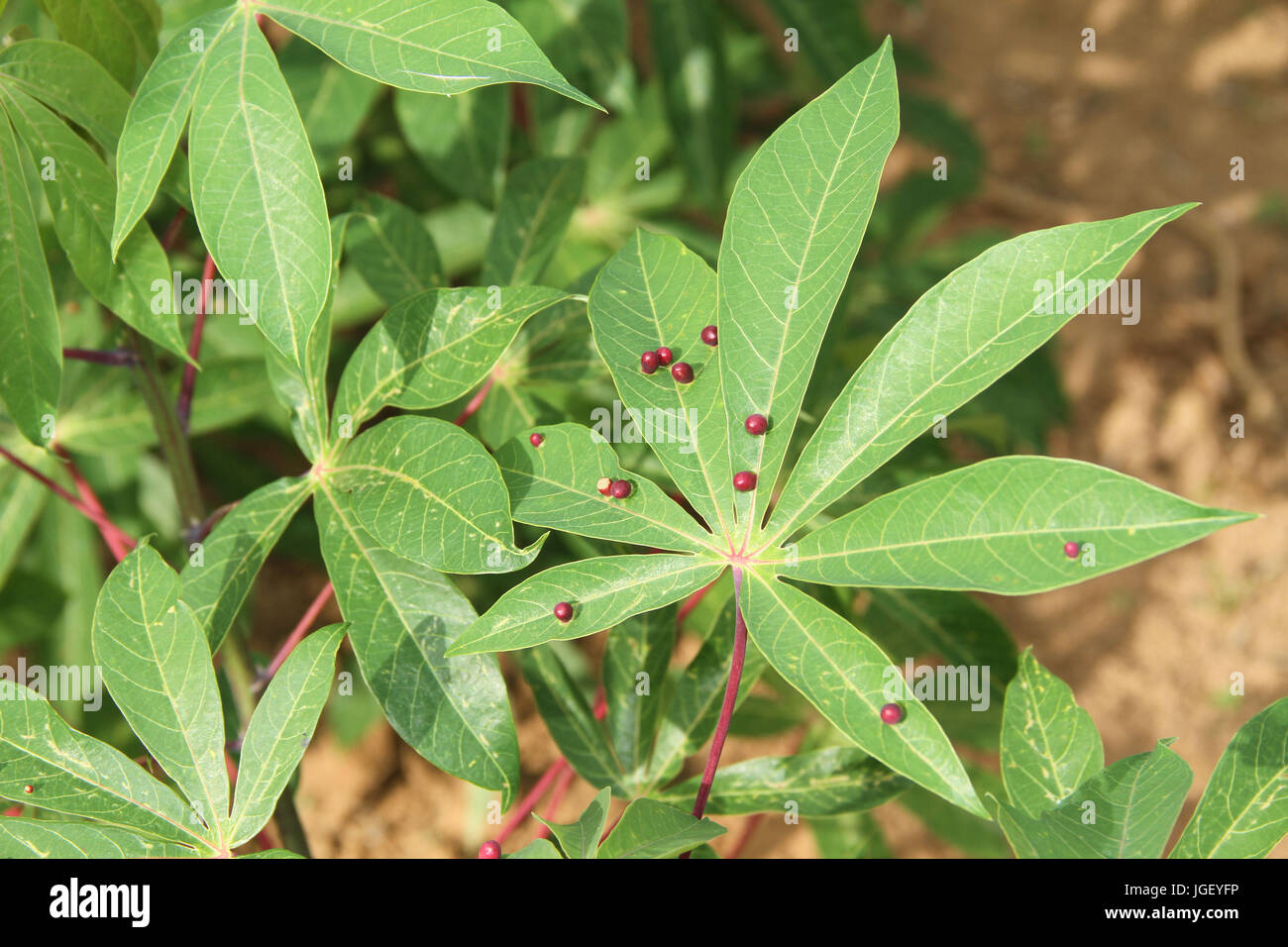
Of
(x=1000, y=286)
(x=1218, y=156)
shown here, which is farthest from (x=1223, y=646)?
(x=1000, y=286)

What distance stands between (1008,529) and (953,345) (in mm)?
198

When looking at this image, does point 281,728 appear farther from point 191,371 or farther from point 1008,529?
point 1008,529

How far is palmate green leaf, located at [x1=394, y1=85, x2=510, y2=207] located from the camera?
1771 mm

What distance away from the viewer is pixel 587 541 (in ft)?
4.75

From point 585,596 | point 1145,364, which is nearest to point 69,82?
point 585,596

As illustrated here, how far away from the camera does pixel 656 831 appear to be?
1.00 m

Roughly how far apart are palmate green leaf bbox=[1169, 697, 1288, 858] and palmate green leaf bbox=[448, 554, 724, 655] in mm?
573

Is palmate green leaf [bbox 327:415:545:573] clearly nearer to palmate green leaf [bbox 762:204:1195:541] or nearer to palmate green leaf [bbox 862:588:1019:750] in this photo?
palmate green leaf [bbox 762:204:1195:541]

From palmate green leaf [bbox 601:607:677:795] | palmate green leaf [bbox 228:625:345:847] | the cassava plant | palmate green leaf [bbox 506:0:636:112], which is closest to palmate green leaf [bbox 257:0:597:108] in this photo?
the cassava plant

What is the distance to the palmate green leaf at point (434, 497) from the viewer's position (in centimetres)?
101

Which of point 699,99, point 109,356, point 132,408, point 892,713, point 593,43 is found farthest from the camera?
point 699,99

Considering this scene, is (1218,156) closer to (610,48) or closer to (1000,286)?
(610,48)

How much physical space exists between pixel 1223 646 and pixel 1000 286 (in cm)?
295

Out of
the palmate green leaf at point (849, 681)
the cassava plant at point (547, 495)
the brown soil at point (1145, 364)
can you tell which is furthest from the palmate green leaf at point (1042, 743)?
the brown soil at point (1145, 364)
